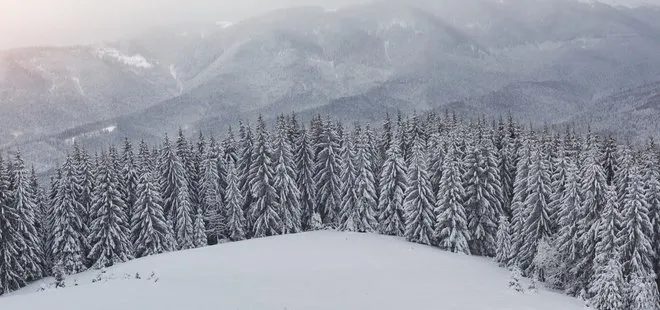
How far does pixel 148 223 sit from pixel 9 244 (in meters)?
15.7

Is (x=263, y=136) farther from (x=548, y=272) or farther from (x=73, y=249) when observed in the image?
(x=548, y=272)

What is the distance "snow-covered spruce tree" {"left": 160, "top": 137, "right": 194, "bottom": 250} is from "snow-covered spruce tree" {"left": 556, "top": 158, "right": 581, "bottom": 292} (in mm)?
43440

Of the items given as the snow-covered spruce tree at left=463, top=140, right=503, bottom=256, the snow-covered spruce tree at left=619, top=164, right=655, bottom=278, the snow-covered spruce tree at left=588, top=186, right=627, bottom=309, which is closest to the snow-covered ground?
the snow-covered spruce tree at left=588, top=186, right=627, bottom=309

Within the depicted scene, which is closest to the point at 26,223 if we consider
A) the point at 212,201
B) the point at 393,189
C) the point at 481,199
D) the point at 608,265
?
the point at 212,201

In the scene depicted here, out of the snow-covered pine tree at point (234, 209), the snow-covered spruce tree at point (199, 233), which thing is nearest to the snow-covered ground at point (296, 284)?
the snow-covered spruce tree at point (199, 233)

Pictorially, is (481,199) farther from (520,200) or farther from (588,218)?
(588,218)

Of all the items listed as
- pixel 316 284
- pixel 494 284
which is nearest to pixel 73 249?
pixel 316 284

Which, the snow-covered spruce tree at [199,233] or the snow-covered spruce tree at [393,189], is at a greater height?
the snow-covered spruce tree at [393,189]

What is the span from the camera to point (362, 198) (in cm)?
7188

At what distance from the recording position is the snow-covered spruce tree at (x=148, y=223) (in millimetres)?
69500

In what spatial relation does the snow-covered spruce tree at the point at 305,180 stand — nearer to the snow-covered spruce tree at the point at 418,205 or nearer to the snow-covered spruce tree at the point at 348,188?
the snow-covered spruce tree at the point at 348,188

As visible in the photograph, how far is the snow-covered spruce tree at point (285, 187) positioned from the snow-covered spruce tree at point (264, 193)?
25.3 inches

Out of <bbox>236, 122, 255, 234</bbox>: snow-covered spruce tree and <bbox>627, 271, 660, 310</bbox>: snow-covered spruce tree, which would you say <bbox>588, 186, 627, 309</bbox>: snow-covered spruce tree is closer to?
<bbox>627, 271, 660, 310</bbox>: snow-covered spruce tree

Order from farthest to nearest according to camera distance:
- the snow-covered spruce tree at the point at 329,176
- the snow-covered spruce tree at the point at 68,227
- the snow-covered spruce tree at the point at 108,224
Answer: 1. the snow-covered spruce tree at the point at 329,176
2. the snow-covered spruce tree at the point at 68,227
3. the snow-covered spruce tree at the point at 108,224
